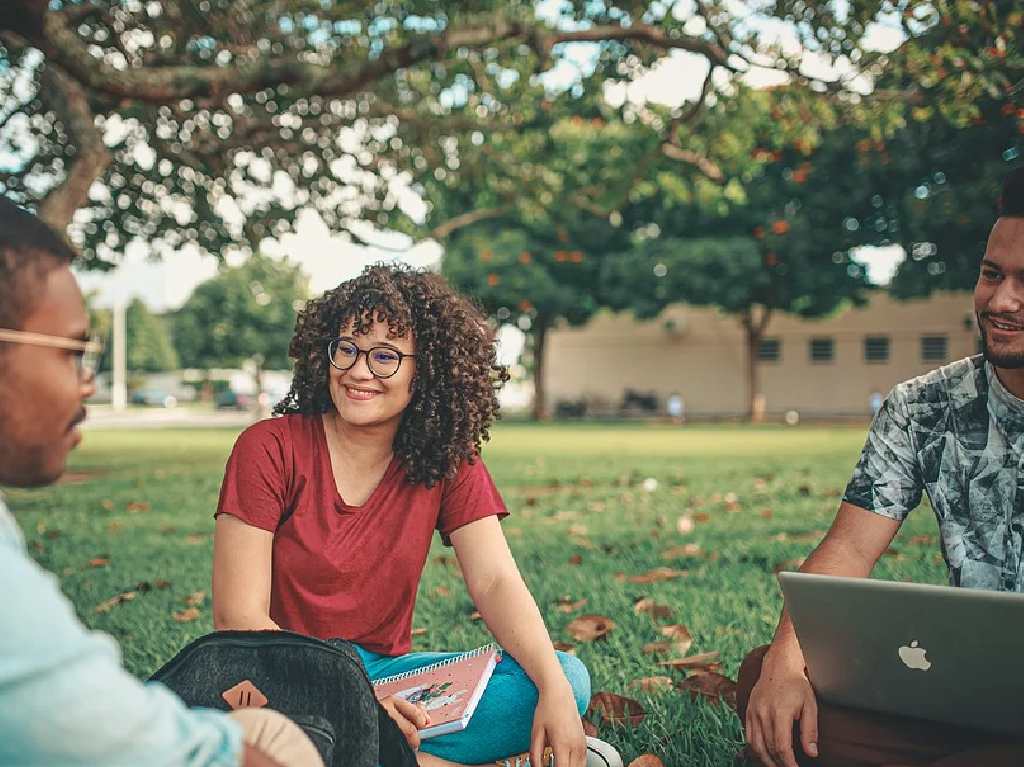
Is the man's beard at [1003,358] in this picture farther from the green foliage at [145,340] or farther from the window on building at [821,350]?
the green foliage at [145,340]

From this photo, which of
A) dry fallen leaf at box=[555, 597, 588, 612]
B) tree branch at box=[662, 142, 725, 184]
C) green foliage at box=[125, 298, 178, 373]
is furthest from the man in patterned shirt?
green foliage at box=[125, 298, 178, 373]

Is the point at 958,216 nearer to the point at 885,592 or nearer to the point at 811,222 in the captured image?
the point at 811,222

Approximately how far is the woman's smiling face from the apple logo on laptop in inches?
55.9

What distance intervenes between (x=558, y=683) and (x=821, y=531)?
16.8ft

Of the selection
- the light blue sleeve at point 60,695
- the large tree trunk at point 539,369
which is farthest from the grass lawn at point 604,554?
the large tree trunk at point 539,369

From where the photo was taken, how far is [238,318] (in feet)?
204

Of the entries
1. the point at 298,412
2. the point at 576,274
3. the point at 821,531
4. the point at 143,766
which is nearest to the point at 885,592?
the point at 143,766

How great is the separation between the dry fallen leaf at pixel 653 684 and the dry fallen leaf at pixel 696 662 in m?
0.17

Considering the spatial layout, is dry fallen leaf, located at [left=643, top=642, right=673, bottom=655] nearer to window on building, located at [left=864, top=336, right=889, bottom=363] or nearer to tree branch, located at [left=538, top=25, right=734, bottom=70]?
tree branch, located at [left=538, top=25, right=734, bottom=70]

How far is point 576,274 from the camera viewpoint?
109ft

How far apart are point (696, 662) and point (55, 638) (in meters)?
3.03

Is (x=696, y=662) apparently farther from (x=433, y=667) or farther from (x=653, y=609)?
(x=433, y=667)

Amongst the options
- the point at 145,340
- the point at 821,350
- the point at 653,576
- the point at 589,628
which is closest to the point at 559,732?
the point at 589,628

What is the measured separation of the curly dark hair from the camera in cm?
276
